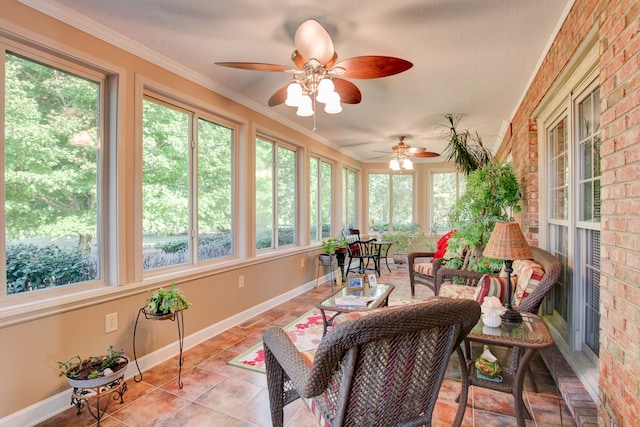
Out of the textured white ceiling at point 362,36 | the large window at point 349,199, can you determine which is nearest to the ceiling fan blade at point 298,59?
the textured white ceiling at point 362,36

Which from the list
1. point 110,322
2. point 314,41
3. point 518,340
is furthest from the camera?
point 110,322

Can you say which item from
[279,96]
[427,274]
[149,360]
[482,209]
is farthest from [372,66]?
[427,274]

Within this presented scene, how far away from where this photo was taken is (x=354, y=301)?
2.67 meters

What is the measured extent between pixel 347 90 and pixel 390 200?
5550mm

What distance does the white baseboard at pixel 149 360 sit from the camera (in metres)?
1.80

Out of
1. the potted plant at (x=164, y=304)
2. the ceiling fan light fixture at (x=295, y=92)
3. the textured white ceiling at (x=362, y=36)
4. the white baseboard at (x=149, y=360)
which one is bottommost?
the white baseboard at (x=149, y=360)

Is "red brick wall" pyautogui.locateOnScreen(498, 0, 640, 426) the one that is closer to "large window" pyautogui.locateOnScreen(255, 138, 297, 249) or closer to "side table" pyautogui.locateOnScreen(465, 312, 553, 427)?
"side table" pyautogui.locateOnScreen(465, 312, 553, 427)

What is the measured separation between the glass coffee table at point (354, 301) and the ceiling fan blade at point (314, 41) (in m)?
1.77

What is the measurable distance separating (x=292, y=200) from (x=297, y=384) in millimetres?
3547

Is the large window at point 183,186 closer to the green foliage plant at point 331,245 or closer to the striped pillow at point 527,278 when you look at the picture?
the green foliage plant at point 331,245

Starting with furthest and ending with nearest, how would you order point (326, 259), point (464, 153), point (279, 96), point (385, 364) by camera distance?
point (326, 259) → point (464, 153) → point (279, 96) → point (385, 364)

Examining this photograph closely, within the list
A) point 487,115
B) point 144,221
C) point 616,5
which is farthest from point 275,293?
point 616,5

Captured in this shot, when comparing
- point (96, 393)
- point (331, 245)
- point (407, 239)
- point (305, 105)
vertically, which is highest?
point (305, 105)

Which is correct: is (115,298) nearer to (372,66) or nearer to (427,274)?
(372,66)
